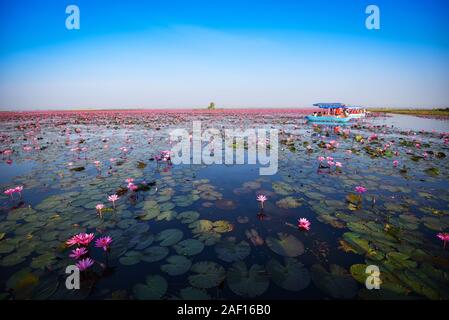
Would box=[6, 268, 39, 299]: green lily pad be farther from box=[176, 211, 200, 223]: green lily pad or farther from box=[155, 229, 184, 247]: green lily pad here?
box=[176, 211, 200, 223]: green lily pad

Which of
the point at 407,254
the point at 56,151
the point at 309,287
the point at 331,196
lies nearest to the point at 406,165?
the point at 331,196

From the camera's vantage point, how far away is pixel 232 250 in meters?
2.99

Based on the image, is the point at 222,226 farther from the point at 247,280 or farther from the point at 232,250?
the point at 247,280

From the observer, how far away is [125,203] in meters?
4.39

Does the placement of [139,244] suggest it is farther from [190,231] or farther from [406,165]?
[406,165]

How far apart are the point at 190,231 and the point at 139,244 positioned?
0.77 m

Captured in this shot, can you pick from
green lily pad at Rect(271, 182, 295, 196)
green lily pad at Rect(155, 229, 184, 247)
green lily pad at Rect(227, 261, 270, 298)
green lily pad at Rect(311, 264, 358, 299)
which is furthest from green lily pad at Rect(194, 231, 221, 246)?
green lily pad at Rect(271, 182, 295, 196)

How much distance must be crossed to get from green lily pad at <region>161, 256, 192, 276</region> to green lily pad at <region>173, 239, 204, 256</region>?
0.12 metres

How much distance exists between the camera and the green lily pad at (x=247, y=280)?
231cm

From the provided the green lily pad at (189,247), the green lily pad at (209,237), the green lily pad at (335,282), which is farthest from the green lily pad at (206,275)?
the green lily pad at (335,282)

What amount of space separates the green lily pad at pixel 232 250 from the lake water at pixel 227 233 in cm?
1

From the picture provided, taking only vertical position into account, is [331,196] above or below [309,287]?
above

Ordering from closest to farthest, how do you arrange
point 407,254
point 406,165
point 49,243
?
point 407,254 → point 49,243 → point 406,165

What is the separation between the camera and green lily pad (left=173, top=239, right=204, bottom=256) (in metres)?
2.93
